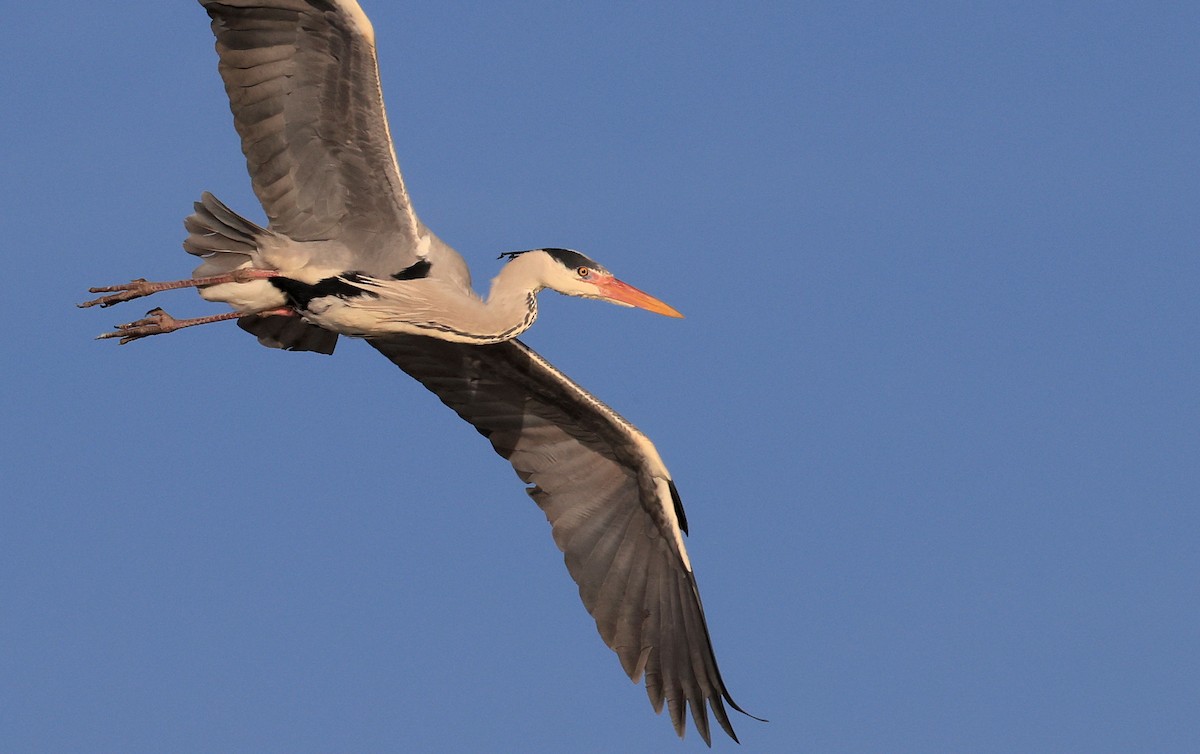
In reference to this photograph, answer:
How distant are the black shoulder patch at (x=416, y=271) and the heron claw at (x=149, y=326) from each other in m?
1.56

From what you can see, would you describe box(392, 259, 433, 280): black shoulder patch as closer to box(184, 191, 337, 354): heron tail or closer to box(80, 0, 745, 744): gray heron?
box(80, 0, 745, 744): gray heron

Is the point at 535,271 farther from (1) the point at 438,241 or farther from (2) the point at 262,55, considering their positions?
(2) the point at 262,55

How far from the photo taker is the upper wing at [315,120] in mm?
10953

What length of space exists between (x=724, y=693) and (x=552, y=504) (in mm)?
Answer: 1948

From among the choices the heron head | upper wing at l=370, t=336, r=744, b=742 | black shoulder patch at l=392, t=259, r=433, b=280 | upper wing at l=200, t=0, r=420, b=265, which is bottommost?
upper wing at l=370, t=336, r=744, b=742

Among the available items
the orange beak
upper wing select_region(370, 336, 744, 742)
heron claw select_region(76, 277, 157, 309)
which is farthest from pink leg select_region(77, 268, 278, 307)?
the orange beak

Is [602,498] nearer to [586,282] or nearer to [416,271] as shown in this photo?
[586,282]

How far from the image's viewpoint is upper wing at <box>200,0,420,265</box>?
35.9 feet

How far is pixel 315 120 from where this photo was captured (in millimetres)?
11391

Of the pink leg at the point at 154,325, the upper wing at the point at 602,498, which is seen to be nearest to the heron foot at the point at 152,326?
the pink leg at the point at 154,325

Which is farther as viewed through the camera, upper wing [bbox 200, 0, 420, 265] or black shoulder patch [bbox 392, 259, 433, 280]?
black shoulder patch [bbox 392, 259, 433, 280]

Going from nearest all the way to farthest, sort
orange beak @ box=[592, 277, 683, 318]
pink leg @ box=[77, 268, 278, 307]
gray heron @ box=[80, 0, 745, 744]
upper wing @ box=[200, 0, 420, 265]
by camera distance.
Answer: upper wing @ box=[200, 0, 420, 265]
gray heron @ box=[80, 0, 745, 744]
pink leg @ box=[77, 268, 278, 307]
orange beak @ box=[592, 277, 683, 318]

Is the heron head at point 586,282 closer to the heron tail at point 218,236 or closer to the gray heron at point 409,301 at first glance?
the gray heron at point 409,301

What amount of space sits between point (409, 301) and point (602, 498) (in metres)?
2.53
